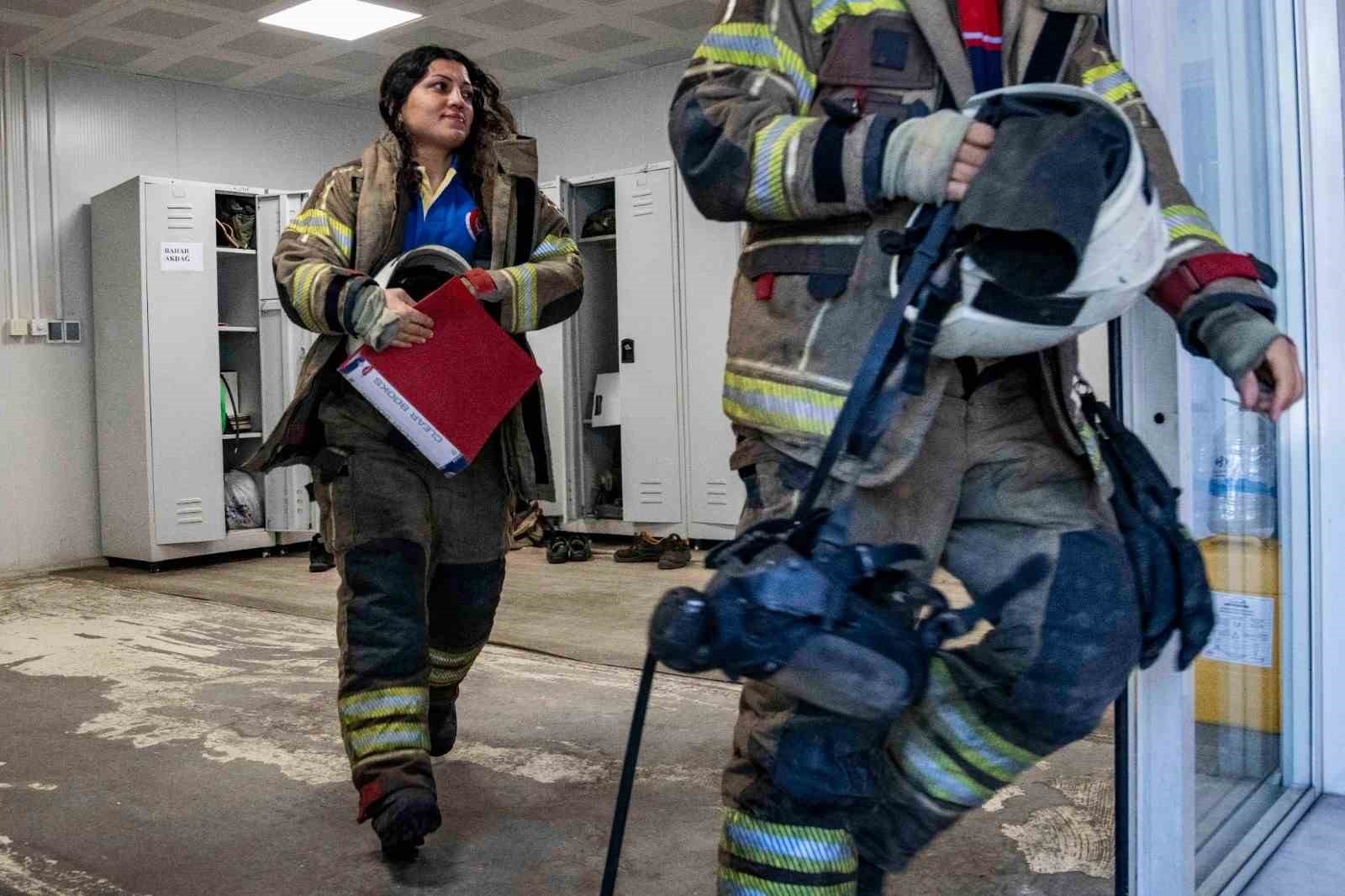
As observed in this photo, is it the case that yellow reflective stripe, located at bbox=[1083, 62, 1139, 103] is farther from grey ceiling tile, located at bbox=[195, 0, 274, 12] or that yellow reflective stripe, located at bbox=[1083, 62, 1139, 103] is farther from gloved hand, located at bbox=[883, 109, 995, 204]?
grey ceiling tile, located at bbox=[195, 0, 274, 12]

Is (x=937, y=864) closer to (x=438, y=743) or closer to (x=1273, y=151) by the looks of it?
(x=438, y=743)

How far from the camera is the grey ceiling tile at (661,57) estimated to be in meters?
8.38

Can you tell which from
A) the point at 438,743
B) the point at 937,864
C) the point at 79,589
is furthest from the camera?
the point at 79,589

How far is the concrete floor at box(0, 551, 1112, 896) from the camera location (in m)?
2.33

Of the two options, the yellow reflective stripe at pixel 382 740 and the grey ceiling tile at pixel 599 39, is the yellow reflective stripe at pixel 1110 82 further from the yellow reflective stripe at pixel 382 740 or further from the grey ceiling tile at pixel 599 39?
the grey ceiling tile at pixel 599 39

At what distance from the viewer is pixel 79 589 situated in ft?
21.9

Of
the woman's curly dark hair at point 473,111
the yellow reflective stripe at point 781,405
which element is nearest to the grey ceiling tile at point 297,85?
the woman's curly dark hair at point 473,111

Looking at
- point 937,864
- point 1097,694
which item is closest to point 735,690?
point 937,864

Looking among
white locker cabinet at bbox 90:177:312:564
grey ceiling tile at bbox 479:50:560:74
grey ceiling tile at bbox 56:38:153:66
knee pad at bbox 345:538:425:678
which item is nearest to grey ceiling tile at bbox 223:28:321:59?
grey ceiling tile at bbox 56:38:153:66

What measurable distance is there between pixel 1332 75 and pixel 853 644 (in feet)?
6.98

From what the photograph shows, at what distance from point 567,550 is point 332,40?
360 cm

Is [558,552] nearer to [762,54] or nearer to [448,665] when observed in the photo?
[448,665]

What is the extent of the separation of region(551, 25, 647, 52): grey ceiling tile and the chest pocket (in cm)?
665

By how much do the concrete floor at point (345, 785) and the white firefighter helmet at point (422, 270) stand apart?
119 centimetres
